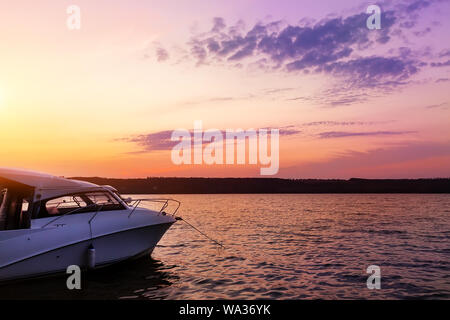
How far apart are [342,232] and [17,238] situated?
21.9 meters

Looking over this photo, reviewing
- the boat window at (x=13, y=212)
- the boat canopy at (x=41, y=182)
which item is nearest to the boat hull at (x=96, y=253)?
the boat window at (x=13, y=212)

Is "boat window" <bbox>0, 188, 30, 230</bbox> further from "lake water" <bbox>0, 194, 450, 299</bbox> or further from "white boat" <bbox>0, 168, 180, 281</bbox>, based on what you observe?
→ "lake water" <bbox>0, 194, 450, 299</bbox>

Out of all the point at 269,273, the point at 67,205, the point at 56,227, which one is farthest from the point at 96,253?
the point at 269,273

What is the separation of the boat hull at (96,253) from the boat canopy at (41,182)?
184 cm

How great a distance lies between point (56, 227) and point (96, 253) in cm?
165

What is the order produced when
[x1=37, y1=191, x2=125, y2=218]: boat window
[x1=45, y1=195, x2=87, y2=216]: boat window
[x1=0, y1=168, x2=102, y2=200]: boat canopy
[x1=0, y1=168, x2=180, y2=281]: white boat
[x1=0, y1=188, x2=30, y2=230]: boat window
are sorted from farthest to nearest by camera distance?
1. [x1=37, y1=191, x2=125, y2=218]: boat window
2. [x1=45, y1=195, x2=87, y2=216]: boat window
3. [x1=0, y1=168, x2=102, y2=200]: boat canopy
4. [x1=0, y1=188, x2=30, y2=230]: boat window
5. [x1=0, y1=168, x2=180, y2=281]: white boat

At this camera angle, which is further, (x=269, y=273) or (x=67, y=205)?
(x=67, y=205)

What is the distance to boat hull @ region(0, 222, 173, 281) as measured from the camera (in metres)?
11.0

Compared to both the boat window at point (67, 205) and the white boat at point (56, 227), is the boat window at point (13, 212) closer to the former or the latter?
the white boat at point (56, 227)

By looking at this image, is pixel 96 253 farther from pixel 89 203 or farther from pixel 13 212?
pixel 13 212

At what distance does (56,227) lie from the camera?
1147 centimetres

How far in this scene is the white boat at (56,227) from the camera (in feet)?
35.8

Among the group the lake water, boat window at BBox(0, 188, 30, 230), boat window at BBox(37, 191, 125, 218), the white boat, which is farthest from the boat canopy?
the lake water
